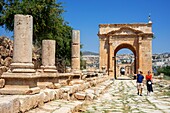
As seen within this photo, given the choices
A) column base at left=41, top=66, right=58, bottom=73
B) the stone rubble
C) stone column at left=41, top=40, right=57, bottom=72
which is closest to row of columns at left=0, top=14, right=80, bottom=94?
the stone rubble

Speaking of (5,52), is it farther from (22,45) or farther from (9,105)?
(9,105)

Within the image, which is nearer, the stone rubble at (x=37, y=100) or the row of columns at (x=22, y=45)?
the stone rubble at (x=37, y=100)

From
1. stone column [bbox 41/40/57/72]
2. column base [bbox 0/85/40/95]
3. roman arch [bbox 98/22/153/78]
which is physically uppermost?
roman arch [bbox 98/22/153/78]

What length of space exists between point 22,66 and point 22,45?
54cm

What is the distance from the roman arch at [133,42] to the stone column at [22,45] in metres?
31.2

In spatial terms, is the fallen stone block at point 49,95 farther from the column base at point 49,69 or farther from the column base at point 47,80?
the column base at point 49,69

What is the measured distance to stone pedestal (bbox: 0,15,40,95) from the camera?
6740 mm

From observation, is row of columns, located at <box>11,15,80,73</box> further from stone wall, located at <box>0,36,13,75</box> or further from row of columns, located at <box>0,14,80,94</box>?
stone wall, located at <box>0,36,13,75</box>

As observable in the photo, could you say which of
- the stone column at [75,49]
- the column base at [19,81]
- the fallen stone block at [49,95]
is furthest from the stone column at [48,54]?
the stone column at [75,49]

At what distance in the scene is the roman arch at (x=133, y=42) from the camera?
3822 cm

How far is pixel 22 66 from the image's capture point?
696 centimetres

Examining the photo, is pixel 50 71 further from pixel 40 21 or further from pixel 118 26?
pixel 118 26

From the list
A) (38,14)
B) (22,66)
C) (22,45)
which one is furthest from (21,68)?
Answer: (38,14)

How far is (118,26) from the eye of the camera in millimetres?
39188
